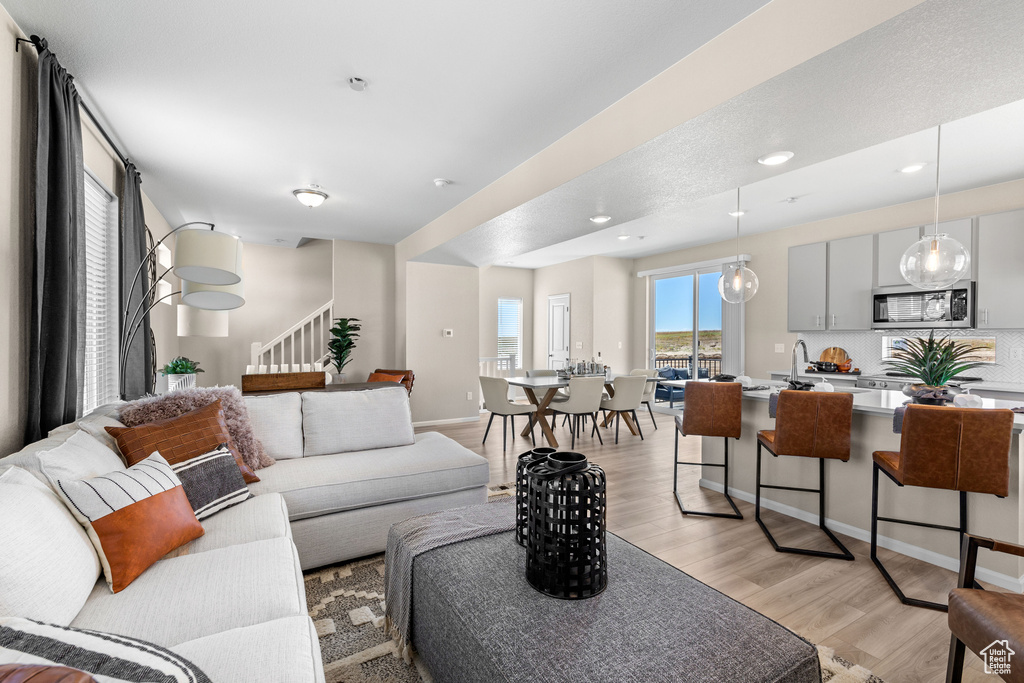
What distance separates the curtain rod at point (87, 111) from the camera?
82.7 inches

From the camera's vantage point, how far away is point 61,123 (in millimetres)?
2211

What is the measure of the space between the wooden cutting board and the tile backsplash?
63 mm

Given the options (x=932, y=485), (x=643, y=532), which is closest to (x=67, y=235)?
(x=643, y=532)

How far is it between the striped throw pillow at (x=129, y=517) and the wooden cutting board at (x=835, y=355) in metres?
6.23

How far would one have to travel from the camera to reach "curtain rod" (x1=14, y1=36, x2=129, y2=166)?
210 centimetres

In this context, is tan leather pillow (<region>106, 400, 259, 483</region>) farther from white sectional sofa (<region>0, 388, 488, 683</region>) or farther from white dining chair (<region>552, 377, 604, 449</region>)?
white dining chair (<region>552, 377, 604, 449</region>)

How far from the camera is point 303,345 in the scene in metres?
6.72

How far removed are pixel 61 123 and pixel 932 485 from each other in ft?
14.8

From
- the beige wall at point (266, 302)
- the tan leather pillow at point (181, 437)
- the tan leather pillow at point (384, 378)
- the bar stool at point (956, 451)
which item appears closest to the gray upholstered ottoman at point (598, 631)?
the tan leather pillow at point (181, 437)

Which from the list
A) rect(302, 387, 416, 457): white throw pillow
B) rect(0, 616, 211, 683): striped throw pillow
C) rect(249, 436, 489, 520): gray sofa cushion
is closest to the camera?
rect(0, 616, 211, 683): striped throw pillow

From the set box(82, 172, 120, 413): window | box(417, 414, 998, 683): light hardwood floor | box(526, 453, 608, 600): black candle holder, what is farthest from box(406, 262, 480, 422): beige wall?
box(526, 453, 608, 600): black candle holder

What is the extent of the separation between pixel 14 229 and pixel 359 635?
2.30 metres

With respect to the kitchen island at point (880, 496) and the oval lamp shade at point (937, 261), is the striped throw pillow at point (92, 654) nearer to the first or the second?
the kitchen island at point (880, 496)

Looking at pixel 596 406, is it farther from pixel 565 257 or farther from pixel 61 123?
pixel 61 123
